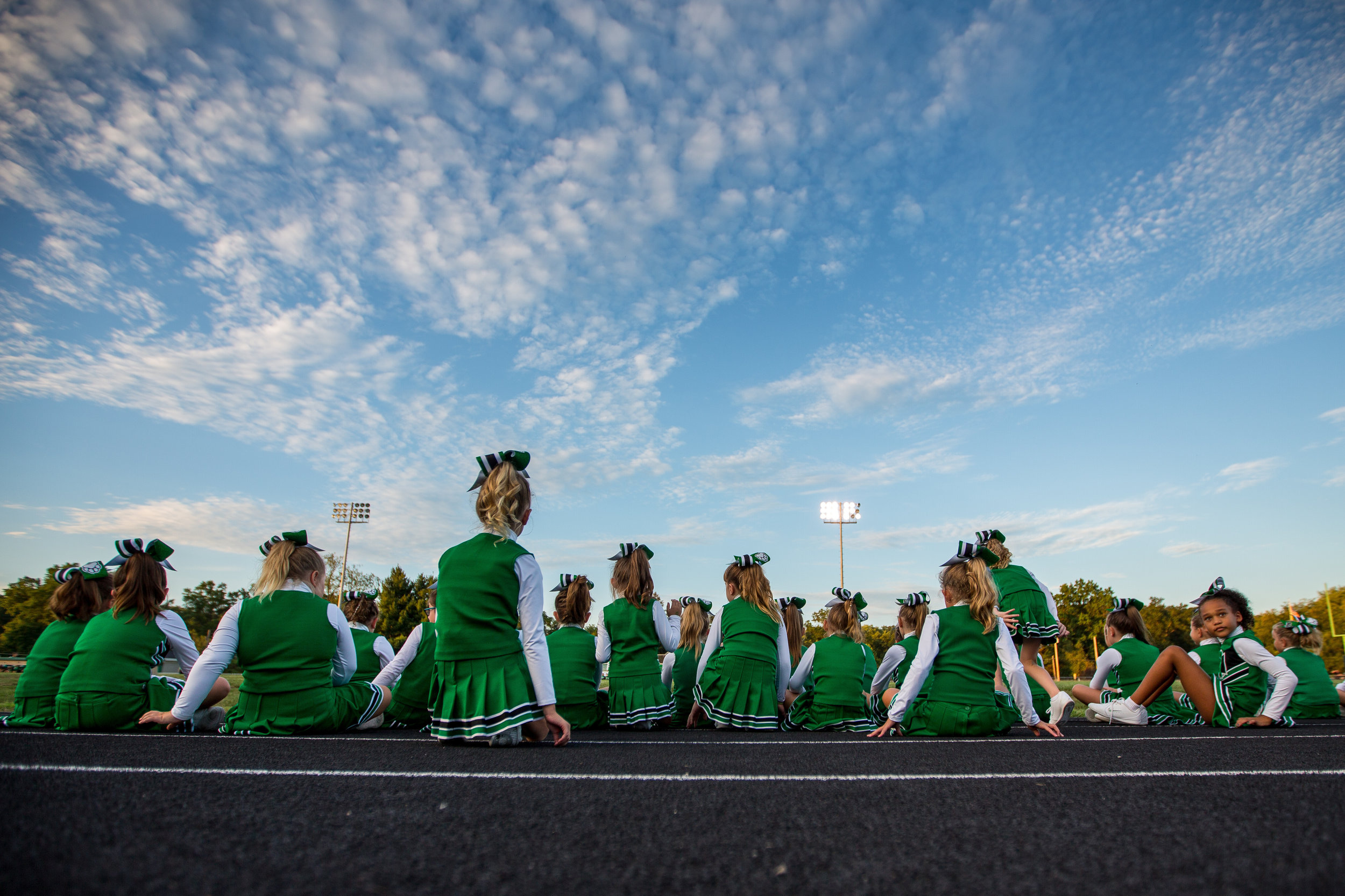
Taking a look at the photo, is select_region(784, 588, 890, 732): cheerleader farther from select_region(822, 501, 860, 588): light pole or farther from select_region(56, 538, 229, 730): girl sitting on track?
select_region(822, 501, 860, 588): light pole

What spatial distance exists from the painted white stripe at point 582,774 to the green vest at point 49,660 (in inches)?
138

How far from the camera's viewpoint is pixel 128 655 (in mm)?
5621

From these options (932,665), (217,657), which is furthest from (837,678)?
(217,657)

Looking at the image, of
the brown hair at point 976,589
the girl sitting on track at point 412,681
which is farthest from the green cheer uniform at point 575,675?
the brown hair at point 976,589

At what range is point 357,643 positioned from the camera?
7.54 metres

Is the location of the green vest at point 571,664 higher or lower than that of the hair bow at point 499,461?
lower

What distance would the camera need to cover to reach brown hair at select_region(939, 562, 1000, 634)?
5695 mm

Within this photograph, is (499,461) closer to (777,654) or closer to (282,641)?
(282,641)

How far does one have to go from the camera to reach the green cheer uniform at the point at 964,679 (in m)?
5.74

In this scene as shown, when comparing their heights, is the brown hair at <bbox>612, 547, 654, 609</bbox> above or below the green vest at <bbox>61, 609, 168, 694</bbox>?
above

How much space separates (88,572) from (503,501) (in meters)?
4.41

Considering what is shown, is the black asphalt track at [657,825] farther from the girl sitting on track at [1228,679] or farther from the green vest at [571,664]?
the girl sitting on track at [1228,679]

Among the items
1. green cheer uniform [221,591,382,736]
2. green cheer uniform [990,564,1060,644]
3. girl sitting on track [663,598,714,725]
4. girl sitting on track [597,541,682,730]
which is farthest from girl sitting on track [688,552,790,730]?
green cheer uniform [221,591,382,736]

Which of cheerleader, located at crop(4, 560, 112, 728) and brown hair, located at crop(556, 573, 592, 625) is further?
brown hair, located at crop(556, 573, 592, 625)
